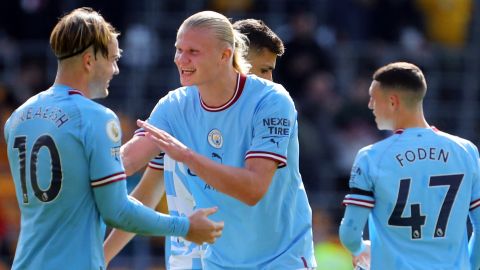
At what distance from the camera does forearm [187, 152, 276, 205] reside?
5715 mm

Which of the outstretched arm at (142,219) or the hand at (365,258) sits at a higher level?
the outstretched arm at (142,219)

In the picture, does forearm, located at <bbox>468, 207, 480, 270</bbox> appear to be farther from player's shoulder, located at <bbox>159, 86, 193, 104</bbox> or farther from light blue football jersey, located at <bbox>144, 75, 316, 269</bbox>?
player's shoulder, located at <bbox>159, 86, 193, 104</bbox>

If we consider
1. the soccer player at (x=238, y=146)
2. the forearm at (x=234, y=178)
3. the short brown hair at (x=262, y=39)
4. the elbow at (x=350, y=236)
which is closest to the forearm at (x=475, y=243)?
the elbow at (x=350, y=236)

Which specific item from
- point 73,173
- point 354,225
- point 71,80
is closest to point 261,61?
point 354,225

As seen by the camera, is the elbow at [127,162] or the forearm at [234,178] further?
the elbow at [127,162]

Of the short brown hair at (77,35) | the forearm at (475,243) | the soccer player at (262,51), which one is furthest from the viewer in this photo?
the soccer player at (262,51)

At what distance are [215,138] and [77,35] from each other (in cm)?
112

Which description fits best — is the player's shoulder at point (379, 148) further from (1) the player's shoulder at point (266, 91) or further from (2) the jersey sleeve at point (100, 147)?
(2) the jersey sleeve at point (100, 147)

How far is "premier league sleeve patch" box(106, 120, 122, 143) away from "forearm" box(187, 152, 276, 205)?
43 cm

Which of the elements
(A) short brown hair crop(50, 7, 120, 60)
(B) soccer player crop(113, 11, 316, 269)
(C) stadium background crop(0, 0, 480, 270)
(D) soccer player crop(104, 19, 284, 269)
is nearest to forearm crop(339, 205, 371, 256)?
(B) soccer player crop(113, 11, 316, 269)

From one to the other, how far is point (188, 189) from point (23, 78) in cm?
900

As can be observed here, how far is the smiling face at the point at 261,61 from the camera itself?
22.8 ft

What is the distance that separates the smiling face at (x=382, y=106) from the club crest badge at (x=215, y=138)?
1.13 meters

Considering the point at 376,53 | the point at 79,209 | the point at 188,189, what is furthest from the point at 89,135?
the point at 376,53
